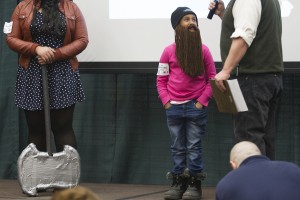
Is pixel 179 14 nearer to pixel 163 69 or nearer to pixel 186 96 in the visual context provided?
pixel 163 69

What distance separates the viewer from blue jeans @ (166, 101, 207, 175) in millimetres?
4812

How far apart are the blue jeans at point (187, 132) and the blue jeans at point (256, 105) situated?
0.83 meters

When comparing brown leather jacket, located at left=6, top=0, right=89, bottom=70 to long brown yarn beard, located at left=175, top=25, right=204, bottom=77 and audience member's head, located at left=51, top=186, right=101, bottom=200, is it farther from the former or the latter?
audience member's head, located at left=51, top=186, right=101, bottom=200

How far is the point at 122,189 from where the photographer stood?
5.49 metres

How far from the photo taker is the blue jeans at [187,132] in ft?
15.8

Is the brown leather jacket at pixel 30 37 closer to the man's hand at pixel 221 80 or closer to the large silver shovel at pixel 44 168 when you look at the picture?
the large silver shovel at pixel 44 168

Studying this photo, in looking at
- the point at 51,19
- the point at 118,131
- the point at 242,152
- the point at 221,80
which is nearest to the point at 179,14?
the point at 51,19

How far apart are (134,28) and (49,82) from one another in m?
0.96

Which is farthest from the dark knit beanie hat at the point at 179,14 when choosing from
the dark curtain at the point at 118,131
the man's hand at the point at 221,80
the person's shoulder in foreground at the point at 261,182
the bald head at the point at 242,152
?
the person's shoulder in foreground at the point at 261,182

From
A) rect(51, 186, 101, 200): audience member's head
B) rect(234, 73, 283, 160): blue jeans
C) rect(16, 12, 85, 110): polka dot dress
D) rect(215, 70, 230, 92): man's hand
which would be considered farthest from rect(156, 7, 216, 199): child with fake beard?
rect(51, 186, 101, 200): audience member's head

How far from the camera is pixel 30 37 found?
193 inches

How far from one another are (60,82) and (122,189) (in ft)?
3.47

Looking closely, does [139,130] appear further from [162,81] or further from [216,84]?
[216,84]

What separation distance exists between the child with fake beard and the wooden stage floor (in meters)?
0.20
